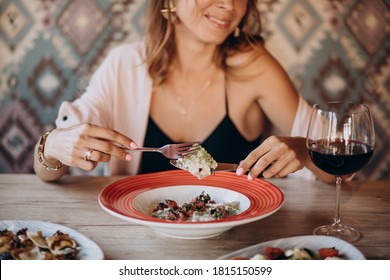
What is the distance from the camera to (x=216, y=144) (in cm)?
157

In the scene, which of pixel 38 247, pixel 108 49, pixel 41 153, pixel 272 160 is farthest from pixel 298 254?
pixel 108 49

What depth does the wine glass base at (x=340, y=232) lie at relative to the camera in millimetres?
888

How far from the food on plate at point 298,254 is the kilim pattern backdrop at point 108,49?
→ 41.0 inches

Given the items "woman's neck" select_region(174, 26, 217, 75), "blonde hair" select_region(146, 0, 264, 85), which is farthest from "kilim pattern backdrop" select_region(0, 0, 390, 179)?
"woman's neck" select_region(174, 26, 217, 75)

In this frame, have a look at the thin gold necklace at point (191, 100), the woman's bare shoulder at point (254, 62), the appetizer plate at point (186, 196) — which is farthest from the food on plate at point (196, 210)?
the woman's bare shoulder at point (254, 62)

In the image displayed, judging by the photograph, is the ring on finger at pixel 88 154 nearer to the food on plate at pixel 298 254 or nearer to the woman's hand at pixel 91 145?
the woman's hand at pixel 91 145

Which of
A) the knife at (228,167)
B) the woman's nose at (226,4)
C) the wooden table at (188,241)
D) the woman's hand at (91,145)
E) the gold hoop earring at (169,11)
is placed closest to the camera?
the wooden table at (188,241)

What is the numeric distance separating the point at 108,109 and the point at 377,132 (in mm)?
1006

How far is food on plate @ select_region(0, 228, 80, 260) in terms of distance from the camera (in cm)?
78

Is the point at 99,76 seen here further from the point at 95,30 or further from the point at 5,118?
the point at 5,118

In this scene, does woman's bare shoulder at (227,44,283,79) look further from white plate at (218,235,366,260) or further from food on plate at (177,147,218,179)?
white plate at (218,235,366,260)

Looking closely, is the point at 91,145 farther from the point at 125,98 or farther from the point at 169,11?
the point at 169,11
